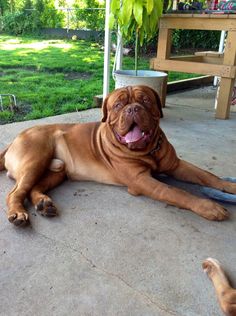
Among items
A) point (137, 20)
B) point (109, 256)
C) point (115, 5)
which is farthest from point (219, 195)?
point (115, 5)

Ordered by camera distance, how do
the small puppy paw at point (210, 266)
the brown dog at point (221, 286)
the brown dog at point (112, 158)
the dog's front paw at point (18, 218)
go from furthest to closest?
the brown dog at point (112, 158) → the dog's front paw at point (18, 218) → the small puppy paw at point (210, 266) → the brown dog at point (221, 286)

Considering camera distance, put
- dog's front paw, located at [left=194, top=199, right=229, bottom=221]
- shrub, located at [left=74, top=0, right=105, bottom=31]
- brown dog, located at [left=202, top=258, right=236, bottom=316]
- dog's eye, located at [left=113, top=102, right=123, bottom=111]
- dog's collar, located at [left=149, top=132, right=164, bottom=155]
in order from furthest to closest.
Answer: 1. shrub, located at [left=74, top=0, right=105, bottom=31]
2. dog's collar, located at [left=149, top=132, right=164, bottom=155]
3. dog's eye, located at [left=113, top=102, right=123, bottom=111]
4. dog's front paw, located at [left=194, top=199, right=229, bottom=221]
5. brown dog, located at [left=202, top=258, right=236, bottom=316]

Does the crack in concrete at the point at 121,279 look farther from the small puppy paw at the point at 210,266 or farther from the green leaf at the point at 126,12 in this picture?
the green leaf at the point at 126,12

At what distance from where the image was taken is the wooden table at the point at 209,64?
411 cm

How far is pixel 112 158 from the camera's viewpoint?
2.48 m

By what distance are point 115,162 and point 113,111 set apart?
1.11ft

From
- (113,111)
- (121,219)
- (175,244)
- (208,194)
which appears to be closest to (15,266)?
(121,219)

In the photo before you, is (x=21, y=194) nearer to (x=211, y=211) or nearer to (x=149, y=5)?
(x=211, y=211)

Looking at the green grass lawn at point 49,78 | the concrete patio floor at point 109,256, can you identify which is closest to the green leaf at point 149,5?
the green grass lawn at point 49,78

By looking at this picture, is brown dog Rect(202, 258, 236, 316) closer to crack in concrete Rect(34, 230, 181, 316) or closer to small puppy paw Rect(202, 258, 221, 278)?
small puppy paw Rect(202, 258, 221, 278)

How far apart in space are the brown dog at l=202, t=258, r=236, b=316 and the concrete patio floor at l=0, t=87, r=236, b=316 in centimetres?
3

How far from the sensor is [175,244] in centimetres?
192

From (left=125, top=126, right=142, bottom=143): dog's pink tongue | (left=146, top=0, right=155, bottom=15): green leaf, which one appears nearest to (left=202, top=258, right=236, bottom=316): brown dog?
(left=125, top=126, right=142, bottom=143): dog's pink tongue

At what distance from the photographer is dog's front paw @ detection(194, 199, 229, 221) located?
2.12 metres
